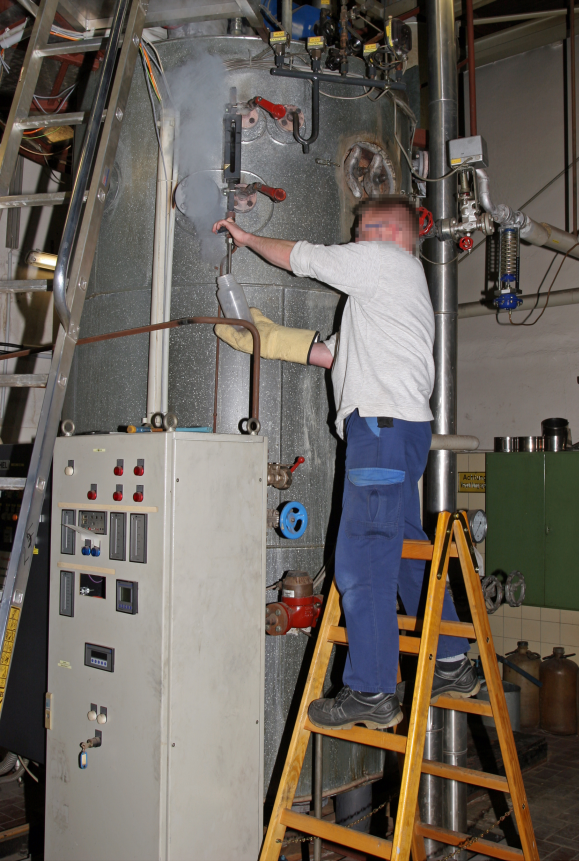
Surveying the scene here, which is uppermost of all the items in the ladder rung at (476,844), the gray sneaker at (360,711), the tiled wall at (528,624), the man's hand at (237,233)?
the man's hand at (237,233)

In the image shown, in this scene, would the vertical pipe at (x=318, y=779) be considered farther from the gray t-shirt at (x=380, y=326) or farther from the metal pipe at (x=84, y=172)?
the metal pipe at (x=84, y=172)

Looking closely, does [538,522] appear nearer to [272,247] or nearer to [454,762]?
[454,762]

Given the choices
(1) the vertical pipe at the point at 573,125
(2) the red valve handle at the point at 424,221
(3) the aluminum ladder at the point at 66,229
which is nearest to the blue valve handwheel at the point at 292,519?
(3) the aluminum ladder at the point at 66,229

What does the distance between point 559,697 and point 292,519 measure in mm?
3588

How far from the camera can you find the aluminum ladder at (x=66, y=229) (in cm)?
239

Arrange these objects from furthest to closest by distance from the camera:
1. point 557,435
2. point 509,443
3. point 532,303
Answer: point 532,303
point 509,443
point 557,435

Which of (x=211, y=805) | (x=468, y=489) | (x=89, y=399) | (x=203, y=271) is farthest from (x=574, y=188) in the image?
(x=211, y=805)

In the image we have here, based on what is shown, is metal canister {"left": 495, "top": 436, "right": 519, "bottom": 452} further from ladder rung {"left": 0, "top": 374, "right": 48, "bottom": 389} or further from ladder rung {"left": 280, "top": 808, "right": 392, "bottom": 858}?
ladder rung {"left": 0, "top": 374, "right": 48, "bottom": 389}

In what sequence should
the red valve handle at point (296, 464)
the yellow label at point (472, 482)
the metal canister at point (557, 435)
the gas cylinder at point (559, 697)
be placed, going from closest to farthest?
the red valve handle at point (296, 464) → the gas cylinder at point (559, 697) → the metal canister at point (557, 435) → the yellow label at point (472, 482)

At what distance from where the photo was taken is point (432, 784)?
3186 millimetres

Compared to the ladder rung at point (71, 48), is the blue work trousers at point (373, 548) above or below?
below

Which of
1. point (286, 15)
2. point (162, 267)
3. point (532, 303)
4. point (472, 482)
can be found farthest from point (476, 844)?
point (532, 303)

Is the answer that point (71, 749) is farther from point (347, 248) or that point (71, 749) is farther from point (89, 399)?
point (347, 248)

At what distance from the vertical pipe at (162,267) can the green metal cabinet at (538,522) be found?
3.60 meters
